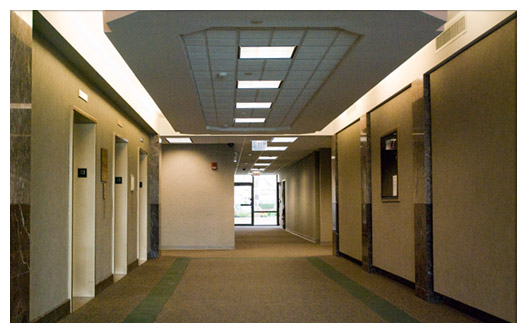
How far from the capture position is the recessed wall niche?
9.22 metres

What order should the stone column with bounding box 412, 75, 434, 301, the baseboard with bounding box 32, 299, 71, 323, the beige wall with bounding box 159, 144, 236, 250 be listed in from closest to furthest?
the baseboard with bounding box 32, 299, 71, 323 → the stone column with bounding box 412, 75, 434, 301 → the beige wall with bounding box 159, 144, 236, 250

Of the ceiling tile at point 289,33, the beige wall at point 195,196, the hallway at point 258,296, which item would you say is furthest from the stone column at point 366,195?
the beige wall at point 195,196

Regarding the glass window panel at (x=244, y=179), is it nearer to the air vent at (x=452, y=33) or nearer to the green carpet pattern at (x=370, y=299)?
the green carpet pattern at (x=370, y=299)

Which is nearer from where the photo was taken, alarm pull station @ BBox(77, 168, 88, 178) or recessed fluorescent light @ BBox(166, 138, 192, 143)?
alarm pull station @ BBox(77, 168, 88, 178)

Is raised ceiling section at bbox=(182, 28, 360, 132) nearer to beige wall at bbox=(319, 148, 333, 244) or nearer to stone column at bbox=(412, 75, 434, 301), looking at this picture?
stone column at bbox=(412, 75, 434, 301)

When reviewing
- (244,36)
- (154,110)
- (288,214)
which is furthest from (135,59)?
(288,214)

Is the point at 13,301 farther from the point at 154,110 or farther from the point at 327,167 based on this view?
the point at 327,167

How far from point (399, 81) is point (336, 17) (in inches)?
141

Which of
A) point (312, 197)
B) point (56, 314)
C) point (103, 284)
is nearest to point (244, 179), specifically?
point (312, 197)

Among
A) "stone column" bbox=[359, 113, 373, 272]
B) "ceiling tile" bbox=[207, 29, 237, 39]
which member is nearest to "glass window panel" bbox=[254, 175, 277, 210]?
"stone column" bbox=[359, 113, 373, 272]

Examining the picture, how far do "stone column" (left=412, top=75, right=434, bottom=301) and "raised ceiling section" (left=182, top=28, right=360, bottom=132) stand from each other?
137 cm

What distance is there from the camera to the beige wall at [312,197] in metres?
17.4

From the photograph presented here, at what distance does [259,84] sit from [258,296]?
3249 mm

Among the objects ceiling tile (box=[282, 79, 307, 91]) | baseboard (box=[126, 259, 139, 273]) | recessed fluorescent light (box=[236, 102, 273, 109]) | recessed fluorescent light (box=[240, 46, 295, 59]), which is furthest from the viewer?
baseboard (box=[126, 259, 139, 273])
